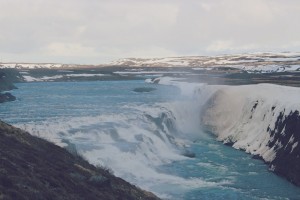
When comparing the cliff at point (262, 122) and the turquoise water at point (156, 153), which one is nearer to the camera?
the turquoise water at point (156, 153)

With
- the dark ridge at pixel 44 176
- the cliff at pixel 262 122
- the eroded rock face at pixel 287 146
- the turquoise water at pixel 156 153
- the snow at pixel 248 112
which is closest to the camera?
the dark ridge at pixel 44 176

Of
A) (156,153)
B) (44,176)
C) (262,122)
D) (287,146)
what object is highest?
(44,176)

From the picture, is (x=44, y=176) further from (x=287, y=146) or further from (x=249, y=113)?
(x=249, y=113)

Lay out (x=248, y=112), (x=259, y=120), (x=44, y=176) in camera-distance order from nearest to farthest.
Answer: (x=44, y=176) < (x=259, y=120) < (x=248, y=112)

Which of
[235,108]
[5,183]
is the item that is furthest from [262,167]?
[5,183]

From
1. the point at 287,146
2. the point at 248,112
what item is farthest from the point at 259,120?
the point at 287,146

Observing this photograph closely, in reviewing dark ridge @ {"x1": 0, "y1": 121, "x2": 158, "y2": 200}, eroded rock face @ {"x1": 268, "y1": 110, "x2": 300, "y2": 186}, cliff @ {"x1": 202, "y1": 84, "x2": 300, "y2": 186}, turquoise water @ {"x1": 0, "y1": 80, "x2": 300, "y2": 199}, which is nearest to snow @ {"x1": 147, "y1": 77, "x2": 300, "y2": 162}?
cliff @ {"x1": 202, "y1": 84, "x2": 300, "y2": 186}

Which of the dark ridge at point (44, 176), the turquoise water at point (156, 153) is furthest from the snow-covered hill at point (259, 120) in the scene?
the dark ridge at point (44, 176)

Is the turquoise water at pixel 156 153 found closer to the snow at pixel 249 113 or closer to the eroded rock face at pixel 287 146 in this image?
the eroded rock face at pixel 287 146
